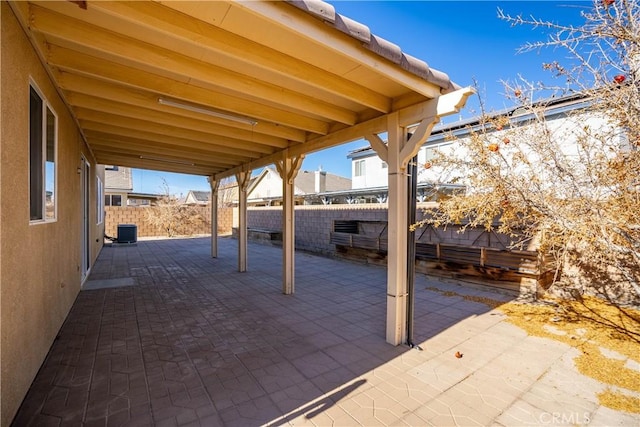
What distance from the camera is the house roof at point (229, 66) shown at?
214 cm

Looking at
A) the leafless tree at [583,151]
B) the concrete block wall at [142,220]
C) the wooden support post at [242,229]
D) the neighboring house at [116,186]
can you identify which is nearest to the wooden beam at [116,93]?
the wooden support post at [242,229]

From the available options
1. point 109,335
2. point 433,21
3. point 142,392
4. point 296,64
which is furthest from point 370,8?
point 109,335

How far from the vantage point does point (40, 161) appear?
2857 millimetres

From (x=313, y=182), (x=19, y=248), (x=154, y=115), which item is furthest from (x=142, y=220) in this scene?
(x=19, y=248)

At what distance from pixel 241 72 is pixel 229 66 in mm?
160

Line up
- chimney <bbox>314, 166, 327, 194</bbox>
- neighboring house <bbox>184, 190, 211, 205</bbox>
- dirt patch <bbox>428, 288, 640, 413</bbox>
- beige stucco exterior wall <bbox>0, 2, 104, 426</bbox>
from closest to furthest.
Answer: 1. beige stucco exterior wall <bbox>0, 2, 104, 426</bbox>
2. dirt patch <bbox>428, 288, 640, 413</bbox>
3. chimney <bbox>314, 166, 327, 194</bbox>
4. neighboring house <bbox>184, 190, 211, 205</bbox>

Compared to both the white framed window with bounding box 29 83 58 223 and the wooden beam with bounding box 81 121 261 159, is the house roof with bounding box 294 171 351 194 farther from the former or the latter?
the white framed window with bounding box 29 83 58 223

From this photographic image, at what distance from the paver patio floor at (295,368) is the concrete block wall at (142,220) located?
39.7 ft

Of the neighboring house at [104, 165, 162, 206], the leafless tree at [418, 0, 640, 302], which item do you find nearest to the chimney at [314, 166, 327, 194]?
the neighboring house at [104, 165, 162, 206]

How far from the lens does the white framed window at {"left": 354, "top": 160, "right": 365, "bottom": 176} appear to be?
16470mm

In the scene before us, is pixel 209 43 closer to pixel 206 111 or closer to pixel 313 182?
pixel 206 111

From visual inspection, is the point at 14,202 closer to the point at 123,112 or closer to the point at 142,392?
the point at 142,392

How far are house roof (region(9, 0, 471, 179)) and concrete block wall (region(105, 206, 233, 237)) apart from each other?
41.4ft

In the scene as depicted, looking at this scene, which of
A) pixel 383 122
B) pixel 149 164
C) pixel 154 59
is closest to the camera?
pixel 154 59
